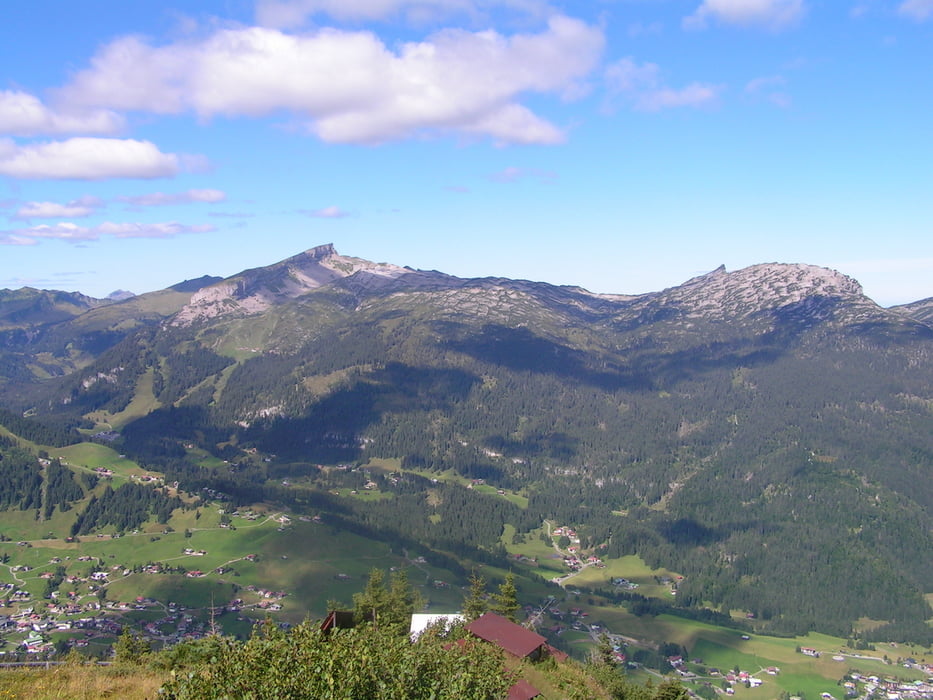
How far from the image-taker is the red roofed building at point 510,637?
2511 inches

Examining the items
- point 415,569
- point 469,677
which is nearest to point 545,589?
point 415,569

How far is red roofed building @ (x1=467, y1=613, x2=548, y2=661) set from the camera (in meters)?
63.8

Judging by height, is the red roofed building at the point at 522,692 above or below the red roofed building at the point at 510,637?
above

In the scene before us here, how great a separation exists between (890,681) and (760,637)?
31472mm

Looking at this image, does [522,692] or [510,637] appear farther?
[510,637]

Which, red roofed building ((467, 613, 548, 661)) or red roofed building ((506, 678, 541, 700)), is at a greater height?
red roofed building ((506, 678, 541, 700))

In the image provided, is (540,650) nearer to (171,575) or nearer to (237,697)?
(237,697)

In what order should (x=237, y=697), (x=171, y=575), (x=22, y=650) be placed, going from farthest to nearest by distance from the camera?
(x=171, y=575)
(x=22, y=650)
(x=237, y=697)

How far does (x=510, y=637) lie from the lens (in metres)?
65.6

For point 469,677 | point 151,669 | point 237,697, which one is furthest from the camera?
point 151,669

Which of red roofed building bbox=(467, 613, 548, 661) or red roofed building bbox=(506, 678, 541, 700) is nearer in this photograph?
red roofed building bbox=(506, 678, 541, 700)

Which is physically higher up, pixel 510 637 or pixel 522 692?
pixel 522 692

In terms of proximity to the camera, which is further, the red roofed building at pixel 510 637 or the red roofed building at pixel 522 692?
the red roofed building at pixel 510 637

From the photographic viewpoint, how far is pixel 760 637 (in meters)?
177
